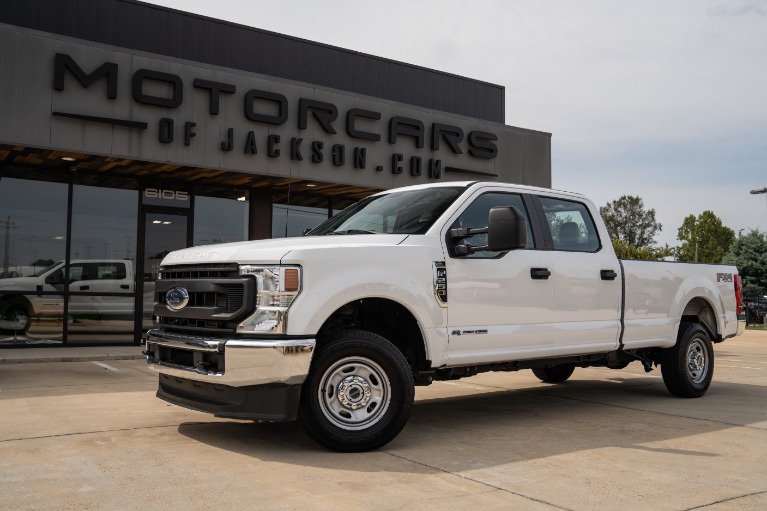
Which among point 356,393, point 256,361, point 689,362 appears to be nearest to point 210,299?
point 256,361

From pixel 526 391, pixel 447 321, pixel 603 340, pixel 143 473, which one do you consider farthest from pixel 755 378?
pixel 143 473

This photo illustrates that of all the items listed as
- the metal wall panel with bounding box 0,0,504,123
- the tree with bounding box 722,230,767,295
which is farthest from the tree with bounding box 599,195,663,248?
the metal wall panel with bounding box 0,0,504,123

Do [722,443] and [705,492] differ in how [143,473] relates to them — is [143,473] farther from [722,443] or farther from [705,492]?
[722,443]

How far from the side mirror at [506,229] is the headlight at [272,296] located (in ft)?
5.09

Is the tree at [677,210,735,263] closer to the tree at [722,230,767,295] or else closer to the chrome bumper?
the tree at [722,230,767,295]

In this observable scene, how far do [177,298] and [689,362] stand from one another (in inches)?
227

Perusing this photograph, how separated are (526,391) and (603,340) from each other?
195cm

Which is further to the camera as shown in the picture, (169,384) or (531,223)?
(531,223)

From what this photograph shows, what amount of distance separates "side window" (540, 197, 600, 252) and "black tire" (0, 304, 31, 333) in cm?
1008

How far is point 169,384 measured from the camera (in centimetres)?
571

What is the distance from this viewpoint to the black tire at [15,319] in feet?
41.9

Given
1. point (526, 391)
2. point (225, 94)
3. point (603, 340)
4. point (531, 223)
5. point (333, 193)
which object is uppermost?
point (225, 94)

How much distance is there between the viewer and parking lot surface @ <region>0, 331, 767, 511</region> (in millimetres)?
4062

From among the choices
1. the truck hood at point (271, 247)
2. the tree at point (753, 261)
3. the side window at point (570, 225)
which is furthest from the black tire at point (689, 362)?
the tree at point (753, 261)
